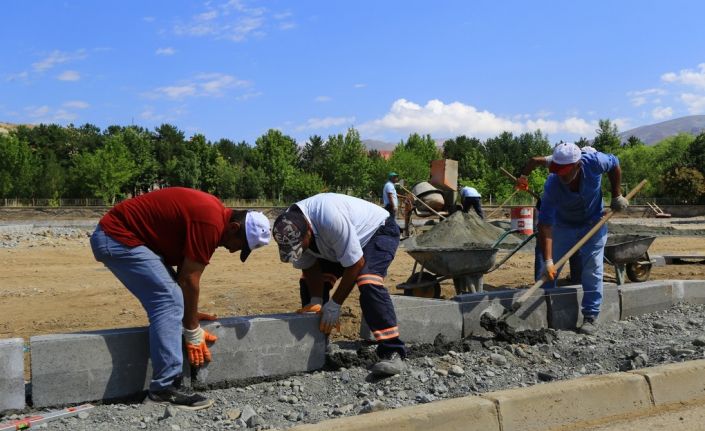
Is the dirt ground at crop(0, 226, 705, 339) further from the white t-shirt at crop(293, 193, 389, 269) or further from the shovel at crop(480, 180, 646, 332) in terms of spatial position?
the white t-shirt at crop(293, 193, 389, 269)

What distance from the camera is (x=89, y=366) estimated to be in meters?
3.60

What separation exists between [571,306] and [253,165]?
48901 millimetres

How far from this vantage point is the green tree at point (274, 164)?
5075 cm

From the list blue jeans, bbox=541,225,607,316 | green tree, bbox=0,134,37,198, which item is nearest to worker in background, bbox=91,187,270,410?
blue jeans, bbox=541,225,607,316

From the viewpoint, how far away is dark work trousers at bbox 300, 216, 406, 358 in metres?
4.05

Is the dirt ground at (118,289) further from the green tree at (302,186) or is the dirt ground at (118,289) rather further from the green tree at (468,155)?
the green tree at (468,155)

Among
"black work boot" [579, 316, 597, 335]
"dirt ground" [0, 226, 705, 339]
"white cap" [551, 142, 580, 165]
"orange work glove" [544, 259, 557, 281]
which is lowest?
"dirt ground" [0, 226, 705, 339]

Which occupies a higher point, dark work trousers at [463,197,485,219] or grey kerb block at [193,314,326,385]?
dark work trousers at [463,197,485,219]

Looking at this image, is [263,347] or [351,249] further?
[263,347]

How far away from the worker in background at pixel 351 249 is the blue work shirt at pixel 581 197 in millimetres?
1828

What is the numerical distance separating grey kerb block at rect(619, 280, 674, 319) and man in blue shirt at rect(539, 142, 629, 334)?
0.61 meters

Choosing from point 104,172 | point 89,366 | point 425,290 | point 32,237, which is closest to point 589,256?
point 425,290

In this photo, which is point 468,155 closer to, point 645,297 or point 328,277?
point 645,297

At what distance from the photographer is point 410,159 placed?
181 ft
